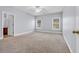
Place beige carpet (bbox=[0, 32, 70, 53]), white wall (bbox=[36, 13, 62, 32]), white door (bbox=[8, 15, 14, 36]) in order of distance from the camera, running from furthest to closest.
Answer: white wall (bbox=[36, 13, 62, 32]), white door (bbox=[8, 15, 14, 36]), beige carpet (bbox=[0, 32, 70, 53])

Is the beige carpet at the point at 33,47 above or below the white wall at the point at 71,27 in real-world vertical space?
below

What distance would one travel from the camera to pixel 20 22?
791 cm

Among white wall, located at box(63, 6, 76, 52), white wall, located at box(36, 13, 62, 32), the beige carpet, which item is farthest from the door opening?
white wall, located at box(63, 6, 76, 52)

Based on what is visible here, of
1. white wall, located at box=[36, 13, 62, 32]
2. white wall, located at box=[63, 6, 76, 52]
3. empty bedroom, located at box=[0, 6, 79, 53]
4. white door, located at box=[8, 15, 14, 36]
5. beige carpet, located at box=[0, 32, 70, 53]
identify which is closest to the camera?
white wall, located at box=[63, 6, 76, 52]

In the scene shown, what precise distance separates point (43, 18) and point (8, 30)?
483 cm

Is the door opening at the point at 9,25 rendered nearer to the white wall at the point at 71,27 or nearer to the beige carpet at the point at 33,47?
the beige carpet at the point at 33,47

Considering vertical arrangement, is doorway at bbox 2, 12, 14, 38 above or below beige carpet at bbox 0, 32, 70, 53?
above

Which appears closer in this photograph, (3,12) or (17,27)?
(3,12)

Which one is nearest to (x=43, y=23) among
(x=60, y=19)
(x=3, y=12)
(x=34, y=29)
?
(x=34, y=29)

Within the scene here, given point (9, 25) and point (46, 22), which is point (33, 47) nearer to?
point (9, 25)

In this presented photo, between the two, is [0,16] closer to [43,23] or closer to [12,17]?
[12,17]

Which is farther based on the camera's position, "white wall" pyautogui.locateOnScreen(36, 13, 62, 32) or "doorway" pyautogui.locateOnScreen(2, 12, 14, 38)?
"white wall" pyautogui.locateOnScreen(36, 13, 62, 32)

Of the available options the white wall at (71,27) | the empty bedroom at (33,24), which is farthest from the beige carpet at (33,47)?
the empty bedroom at (33,24)

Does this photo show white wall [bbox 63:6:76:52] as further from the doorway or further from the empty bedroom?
the doorway
